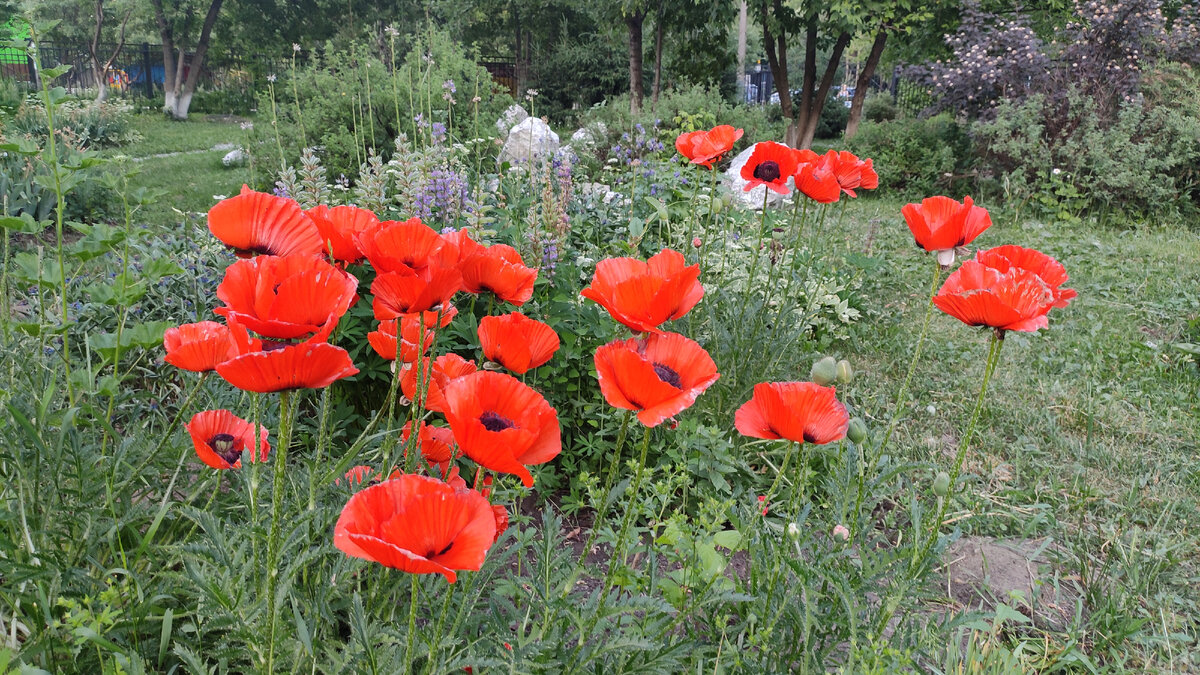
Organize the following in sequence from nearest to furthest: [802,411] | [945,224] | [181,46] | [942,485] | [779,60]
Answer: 1. [802,411]
2. [942,485]
3. [945,224]
4. [779,60]
5. [181,46]

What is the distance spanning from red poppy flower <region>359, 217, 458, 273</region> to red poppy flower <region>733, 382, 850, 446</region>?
0.43 m

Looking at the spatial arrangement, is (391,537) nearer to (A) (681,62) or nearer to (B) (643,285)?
(B) (643,285)

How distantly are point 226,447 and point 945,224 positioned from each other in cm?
125

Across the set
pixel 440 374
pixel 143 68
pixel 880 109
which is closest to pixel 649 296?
pixel 440 374

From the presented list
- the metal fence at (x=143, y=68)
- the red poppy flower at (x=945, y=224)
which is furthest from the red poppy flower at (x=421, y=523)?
the metal fence at (x=143, y=68)

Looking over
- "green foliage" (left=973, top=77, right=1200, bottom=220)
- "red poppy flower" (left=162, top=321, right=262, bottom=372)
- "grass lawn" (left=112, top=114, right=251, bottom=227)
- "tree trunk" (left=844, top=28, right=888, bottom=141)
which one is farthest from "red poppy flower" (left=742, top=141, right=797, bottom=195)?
"tree trunk" (left=844, top=28, right=888, bottom=141)

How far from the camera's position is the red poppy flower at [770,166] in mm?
2037

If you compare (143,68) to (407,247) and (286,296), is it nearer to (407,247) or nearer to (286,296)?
(407,247)

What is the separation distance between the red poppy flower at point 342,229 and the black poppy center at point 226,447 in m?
0.31

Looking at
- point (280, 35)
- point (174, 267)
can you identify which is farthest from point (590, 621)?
point (280, 35)

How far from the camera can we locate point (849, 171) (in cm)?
207

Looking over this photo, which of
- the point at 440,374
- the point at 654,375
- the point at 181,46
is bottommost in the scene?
the point at 440,374

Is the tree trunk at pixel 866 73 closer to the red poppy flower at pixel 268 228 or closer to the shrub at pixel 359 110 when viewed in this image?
the shrub at pixel 359 110

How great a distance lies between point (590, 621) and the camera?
3.22 ft
